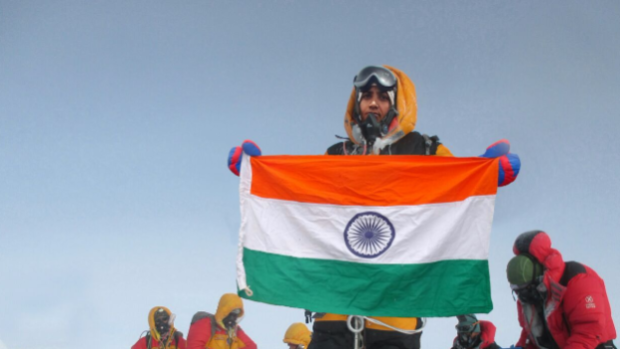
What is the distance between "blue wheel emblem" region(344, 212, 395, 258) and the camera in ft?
15.6

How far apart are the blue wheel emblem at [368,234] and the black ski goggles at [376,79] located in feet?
3.88

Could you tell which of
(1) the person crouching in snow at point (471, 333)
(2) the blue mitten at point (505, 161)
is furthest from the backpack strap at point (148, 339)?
(2) the blue mitten at point (505, 161)

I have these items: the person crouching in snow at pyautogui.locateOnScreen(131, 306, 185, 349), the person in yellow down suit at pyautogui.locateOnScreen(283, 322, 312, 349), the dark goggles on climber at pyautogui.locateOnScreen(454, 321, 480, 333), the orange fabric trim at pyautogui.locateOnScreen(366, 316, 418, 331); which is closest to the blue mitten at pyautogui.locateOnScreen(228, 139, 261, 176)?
the orange fabric trim at pyautogui.locateOnScreen(366, 316, 418, 331)

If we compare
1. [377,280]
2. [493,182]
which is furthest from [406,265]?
[493,182]

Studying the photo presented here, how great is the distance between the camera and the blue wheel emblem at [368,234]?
4.76 meters

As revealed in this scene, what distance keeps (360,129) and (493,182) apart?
1193 millimetres

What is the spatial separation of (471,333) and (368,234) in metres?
6.96

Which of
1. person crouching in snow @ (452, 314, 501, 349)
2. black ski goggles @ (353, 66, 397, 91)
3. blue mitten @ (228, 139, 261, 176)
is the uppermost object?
black ski goggles @ (353, 66, 397, 91)

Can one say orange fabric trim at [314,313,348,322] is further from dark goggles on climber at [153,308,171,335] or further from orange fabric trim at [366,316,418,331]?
dark goggles on climber at [153,308,171,335]

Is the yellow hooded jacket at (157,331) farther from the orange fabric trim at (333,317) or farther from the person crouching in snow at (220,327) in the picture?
the orange fabric trim at (333,317)

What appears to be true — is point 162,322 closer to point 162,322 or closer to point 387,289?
point 162,322

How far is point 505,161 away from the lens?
486 centimetres

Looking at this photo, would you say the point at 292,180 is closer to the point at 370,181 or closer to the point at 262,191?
the point at 262,191

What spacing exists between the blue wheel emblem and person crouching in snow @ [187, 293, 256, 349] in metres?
9.04
